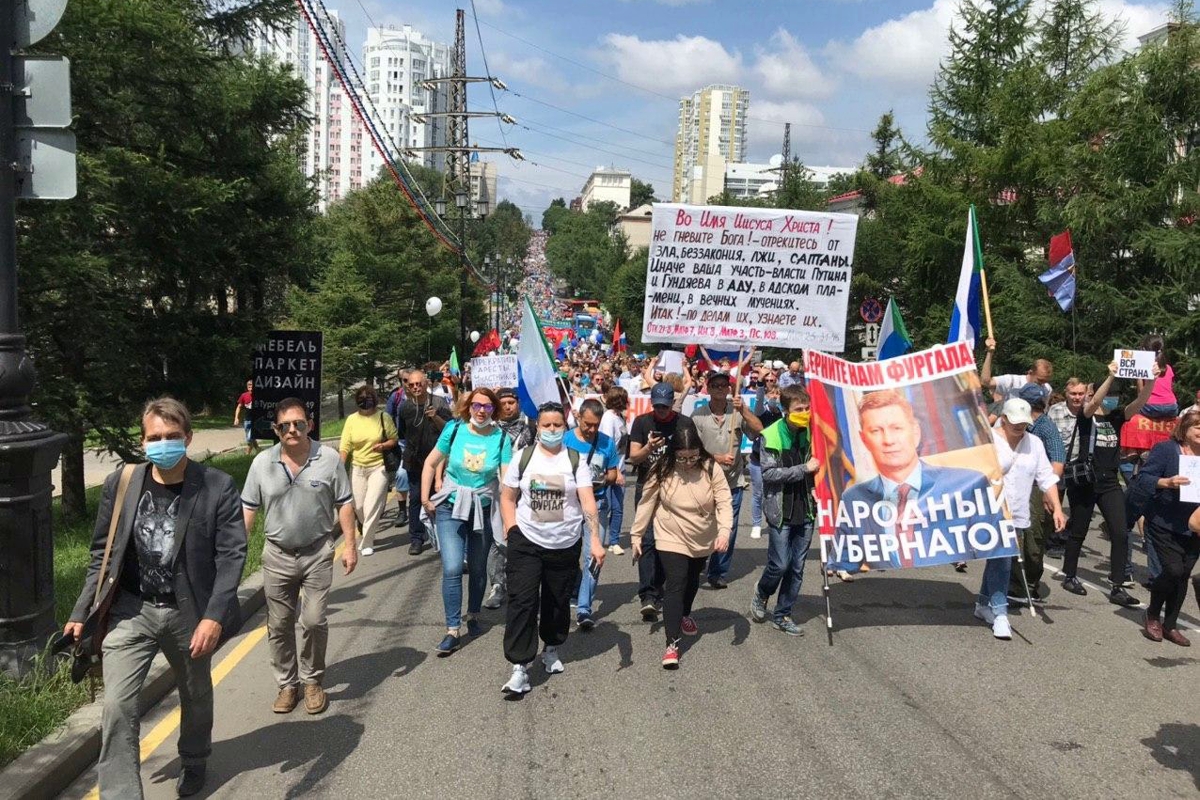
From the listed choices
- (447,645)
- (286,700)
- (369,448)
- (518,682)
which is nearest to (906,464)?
(518,682)

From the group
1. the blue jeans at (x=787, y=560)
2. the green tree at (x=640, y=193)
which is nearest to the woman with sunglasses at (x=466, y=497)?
the blue jeans at (x=787, y=560)

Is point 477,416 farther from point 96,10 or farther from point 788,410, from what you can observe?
point 96,10

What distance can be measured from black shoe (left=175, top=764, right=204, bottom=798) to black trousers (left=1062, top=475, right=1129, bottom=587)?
7.18 metres

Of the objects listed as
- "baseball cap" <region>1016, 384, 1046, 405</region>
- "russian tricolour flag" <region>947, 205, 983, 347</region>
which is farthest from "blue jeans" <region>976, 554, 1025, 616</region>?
"russian tricolour flag" <region>947, 205, 983, 347</region>

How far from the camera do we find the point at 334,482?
533cm

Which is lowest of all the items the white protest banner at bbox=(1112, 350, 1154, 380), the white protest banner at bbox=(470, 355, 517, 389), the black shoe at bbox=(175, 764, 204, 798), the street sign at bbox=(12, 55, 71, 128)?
the black shoe at bbox=(175, 764, 204, 798)

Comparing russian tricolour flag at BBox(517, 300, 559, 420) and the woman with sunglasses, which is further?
russian tricolour flag at BBox(517, 300, 559, 420)

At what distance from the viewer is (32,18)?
199 inches

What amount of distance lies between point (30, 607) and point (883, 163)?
1848 inches

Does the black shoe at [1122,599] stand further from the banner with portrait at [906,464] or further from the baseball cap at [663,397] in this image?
the baseball cap at [663,397]

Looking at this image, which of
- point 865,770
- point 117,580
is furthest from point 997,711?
point 117,580

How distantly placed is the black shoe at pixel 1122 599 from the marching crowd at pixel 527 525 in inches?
0.7

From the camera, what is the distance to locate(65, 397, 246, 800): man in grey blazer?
3.94m

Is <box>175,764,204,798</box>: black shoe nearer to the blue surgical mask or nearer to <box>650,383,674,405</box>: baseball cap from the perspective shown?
the blue surgical mask
